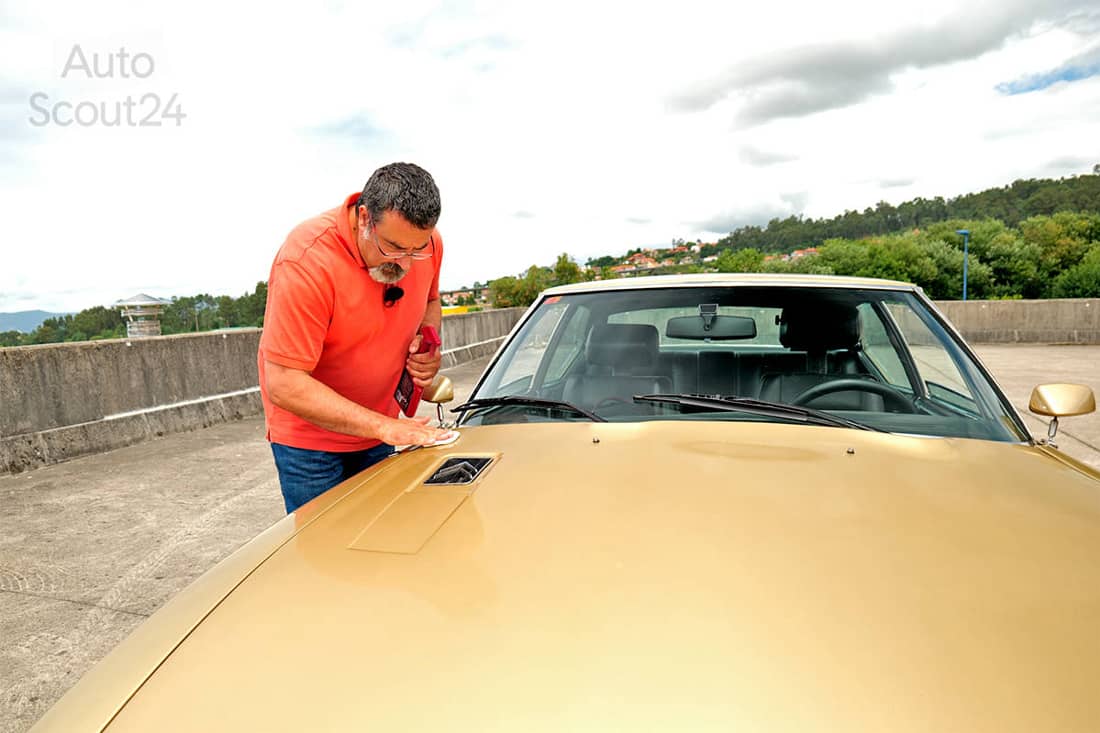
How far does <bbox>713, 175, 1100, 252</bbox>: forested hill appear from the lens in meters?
109

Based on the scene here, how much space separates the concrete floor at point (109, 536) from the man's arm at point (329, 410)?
1.50m

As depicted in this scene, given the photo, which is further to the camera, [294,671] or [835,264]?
[835,264]

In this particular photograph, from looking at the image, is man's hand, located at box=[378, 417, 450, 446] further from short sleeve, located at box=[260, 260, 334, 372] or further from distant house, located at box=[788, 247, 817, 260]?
distant house, located at box=[788, 247, 817, 260]

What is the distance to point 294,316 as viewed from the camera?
2.33 m

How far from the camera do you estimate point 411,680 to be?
1074mm

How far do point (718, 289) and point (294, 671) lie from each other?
6.89 ft

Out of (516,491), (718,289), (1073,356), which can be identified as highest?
(718,289)

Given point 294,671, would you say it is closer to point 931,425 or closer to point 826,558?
point 826,558

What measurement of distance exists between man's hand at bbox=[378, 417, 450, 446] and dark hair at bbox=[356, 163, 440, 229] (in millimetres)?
653

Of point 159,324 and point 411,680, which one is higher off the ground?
point 159,324

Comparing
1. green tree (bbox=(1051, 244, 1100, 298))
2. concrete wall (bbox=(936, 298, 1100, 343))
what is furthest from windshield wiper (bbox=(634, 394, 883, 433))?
green tree (bbox=(1051, 244, 1100, 298))

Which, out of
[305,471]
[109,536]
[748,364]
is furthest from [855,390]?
[109,536]

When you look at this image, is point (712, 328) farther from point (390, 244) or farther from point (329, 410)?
point (329, 410)

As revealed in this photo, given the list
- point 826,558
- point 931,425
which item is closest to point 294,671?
point 826,558
